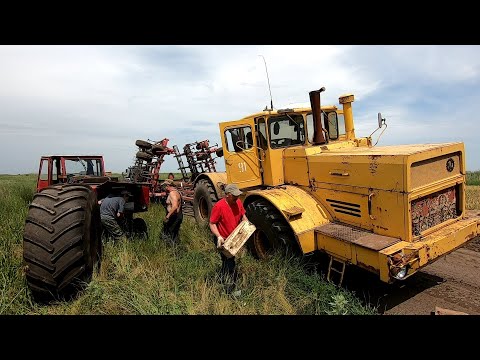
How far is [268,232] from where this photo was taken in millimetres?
4984

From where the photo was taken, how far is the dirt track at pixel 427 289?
4.07 meters

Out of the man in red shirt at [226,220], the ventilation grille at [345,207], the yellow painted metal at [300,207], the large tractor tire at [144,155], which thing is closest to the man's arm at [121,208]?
the man in red shirt at [226,220]

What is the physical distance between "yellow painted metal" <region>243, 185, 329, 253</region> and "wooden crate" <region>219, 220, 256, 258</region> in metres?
0.74

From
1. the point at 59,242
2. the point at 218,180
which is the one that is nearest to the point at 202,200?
the point at 218,180

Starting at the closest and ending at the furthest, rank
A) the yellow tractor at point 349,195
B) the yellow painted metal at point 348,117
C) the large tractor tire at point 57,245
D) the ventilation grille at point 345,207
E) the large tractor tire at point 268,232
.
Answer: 1. the large tractor tire at point 57,245
2. the yellow tractor at point 349,195
3. the ventilation grille at point 345,207
4. the large tractor tire at point 268,232
5. the yellow painted metal at point 348,117

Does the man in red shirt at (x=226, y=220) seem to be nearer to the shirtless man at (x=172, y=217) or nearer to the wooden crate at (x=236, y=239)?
the wooden crate at (x=236, y=239)

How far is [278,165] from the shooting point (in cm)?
569

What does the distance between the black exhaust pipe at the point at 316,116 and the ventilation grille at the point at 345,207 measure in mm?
1207

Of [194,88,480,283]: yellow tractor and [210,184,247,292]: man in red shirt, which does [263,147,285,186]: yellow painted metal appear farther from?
[210,184,247,292]: man in red shirt

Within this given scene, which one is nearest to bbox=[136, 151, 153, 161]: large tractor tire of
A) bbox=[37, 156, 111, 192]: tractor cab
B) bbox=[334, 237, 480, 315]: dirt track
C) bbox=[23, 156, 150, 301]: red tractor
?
bbox=[37, 156, 111, 192]: tractor cab

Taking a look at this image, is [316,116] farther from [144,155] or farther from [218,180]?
[144,155]

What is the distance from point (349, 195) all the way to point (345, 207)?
20 centimetres

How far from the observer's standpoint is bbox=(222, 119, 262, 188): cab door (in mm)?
6008

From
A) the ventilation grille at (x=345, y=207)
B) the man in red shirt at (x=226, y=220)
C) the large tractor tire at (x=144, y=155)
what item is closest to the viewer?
the man in red shirt at (x=226, y=220)
